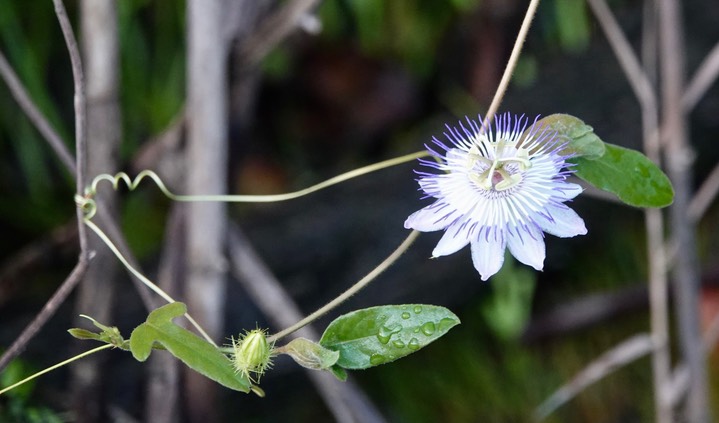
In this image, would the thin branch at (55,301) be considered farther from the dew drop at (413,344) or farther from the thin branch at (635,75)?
the thin branch at (635,75)

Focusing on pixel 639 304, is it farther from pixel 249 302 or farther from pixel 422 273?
pixel 249 302

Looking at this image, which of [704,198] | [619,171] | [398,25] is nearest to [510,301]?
[704,198]

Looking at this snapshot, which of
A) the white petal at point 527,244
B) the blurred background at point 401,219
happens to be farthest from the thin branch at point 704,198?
the white petal at point 527,244

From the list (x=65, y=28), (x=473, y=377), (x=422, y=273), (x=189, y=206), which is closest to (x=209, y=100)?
(x=189, y=206)

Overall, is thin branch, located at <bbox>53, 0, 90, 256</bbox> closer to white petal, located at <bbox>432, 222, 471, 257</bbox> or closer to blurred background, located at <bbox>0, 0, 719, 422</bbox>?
white petal, located at <bbox>432, 222, 471, 257</bbox>

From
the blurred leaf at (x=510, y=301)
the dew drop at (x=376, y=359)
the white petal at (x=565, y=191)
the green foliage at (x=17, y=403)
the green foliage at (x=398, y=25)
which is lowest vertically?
the dew drop at (x=376, y=359)

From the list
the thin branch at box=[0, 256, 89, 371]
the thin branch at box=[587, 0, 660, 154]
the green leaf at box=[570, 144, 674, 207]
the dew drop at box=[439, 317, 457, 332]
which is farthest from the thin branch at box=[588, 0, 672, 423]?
the thin branch at box=[0, 256, 89, 371]
